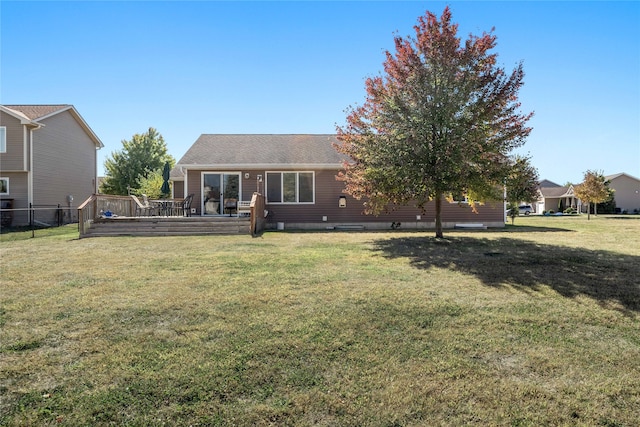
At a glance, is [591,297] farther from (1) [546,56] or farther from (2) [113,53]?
(2) [113,53]

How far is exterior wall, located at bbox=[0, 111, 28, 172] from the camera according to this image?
17469 mm

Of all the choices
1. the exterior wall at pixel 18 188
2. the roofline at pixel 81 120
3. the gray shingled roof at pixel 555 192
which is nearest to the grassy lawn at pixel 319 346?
the exterior wall at pixel 18 188

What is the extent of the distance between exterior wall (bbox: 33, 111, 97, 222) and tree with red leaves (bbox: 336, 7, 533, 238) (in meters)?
18.3

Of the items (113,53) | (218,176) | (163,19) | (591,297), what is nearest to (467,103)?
(591,297)

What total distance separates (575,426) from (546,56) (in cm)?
1156

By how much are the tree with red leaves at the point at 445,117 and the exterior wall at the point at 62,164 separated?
18.3m

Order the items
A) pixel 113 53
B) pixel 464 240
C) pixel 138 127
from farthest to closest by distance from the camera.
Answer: pixel 138 127 < pixel 113 53 < pixel 464 240

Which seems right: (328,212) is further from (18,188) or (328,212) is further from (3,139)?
(3,139)

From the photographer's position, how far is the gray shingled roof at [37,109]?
1855cm

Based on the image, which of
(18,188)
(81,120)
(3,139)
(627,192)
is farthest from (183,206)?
(627,192)

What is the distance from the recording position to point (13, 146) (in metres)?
17.5

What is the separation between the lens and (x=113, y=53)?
473 inches

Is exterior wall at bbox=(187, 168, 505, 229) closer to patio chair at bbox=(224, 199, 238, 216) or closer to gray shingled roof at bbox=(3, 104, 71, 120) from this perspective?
patio chair at bbox=(224, 199, 238, 216)

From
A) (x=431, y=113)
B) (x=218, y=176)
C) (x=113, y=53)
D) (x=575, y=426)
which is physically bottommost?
(x=575, y=426)
